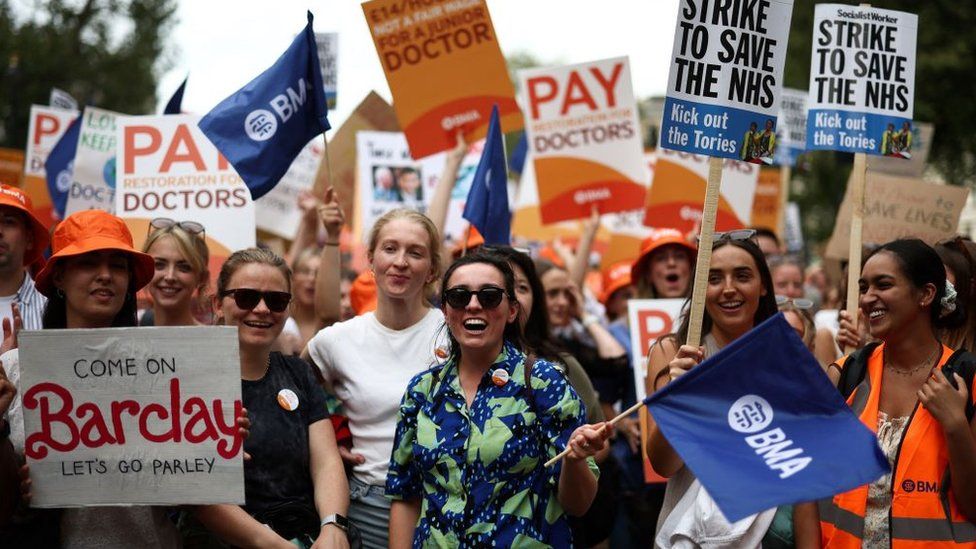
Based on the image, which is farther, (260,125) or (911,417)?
(260,125)

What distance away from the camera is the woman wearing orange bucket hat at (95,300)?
4273 mm

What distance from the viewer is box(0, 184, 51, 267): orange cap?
202 inches

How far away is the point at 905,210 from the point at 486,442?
4.40 meters

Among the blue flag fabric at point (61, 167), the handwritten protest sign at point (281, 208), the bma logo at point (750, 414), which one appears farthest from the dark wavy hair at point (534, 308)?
the blue flag fabric at point (61, 167)

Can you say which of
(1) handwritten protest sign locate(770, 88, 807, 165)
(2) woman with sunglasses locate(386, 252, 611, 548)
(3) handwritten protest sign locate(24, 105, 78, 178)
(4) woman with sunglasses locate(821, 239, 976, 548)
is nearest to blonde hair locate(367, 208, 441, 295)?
(2) woman with sunglasses locate(386, 252, 611, 548)

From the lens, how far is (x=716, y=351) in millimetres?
4711

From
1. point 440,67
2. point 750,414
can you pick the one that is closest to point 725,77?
point 750,414

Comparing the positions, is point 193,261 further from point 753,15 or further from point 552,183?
point 552,183

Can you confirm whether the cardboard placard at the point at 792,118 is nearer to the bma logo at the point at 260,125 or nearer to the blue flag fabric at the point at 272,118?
the blue flag fabric at the point at 272,118

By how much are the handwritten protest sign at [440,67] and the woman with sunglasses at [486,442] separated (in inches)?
130

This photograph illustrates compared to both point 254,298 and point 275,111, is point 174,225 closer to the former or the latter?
point 275,111

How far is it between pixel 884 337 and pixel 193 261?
10.0 ft

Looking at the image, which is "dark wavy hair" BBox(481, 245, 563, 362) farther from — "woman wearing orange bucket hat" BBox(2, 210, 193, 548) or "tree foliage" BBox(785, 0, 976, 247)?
"tree foliage" BBox(785, 0, 976, 247)

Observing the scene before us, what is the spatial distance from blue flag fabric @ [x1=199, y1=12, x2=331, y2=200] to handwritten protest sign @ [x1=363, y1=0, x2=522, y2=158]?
1407 millimetres
